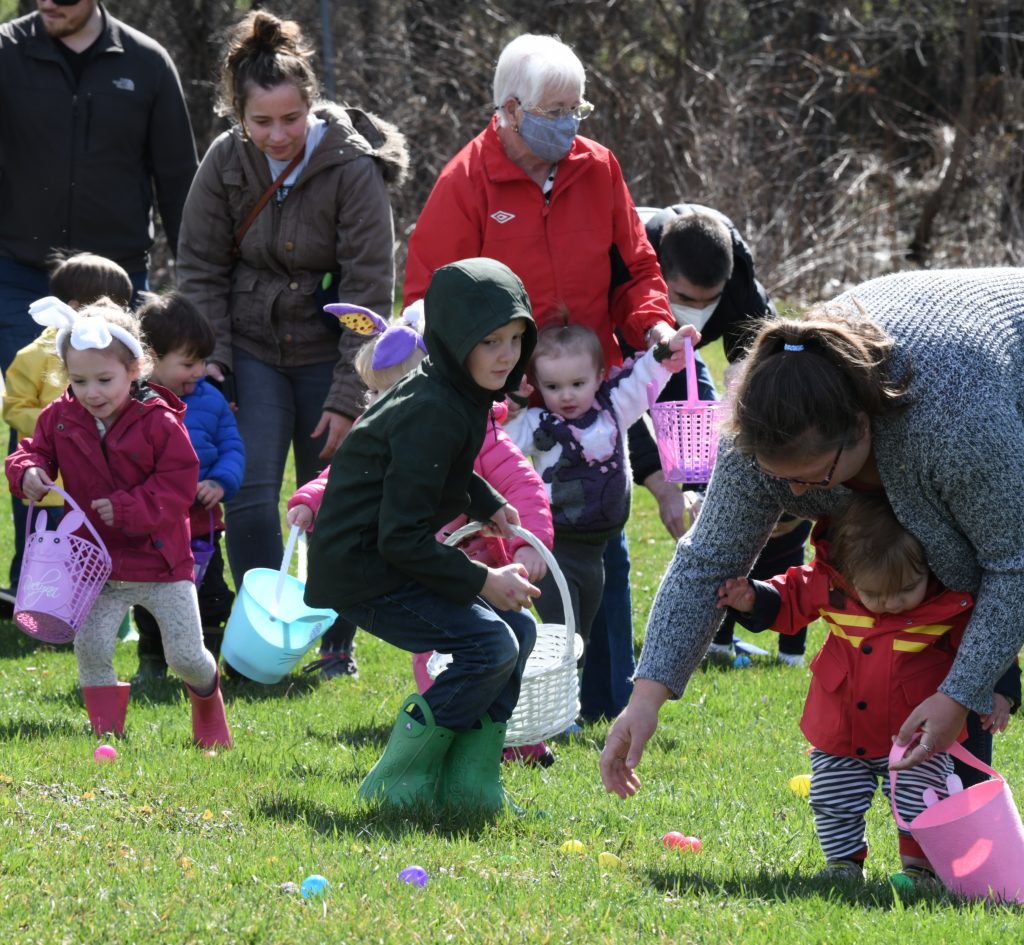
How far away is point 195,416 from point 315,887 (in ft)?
10.4

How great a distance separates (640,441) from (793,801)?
2.28 metres

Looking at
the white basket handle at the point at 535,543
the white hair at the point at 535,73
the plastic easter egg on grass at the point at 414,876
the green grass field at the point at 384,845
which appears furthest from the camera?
the white hair at the point at 535,73

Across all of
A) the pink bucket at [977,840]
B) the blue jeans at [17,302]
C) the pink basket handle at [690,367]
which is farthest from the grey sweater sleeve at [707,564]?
the blue jeans at [17,302]

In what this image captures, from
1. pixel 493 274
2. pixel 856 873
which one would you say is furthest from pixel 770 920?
pixel 493 274

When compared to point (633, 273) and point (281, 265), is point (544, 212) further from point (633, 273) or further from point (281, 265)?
point (281, 265)

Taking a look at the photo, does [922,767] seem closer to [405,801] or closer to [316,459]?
[405,801]

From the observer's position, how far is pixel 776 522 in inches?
154

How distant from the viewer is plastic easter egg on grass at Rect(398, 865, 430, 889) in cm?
358

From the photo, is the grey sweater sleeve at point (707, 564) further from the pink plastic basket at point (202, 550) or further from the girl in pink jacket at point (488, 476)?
the pink plastic basket at point (202, 550)

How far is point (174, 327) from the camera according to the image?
19.8 feet

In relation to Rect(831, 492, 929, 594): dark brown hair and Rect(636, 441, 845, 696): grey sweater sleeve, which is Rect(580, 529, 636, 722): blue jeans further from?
Rect(831, 492, 929, 594): dark brown hair

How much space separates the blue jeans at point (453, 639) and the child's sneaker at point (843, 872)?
105cm

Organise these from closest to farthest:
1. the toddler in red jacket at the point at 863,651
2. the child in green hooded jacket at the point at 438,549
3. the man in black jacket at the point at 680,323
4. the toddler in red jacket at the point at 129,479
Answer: the toddler in red jacket at the point at 863,651 < the child in green hooded jacket at the point at 438,549 < the toddler in red jacket at the point at 129,479 < the man in black jacket at the point at 680,323

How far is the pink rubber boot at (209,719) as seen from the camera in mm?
5332
